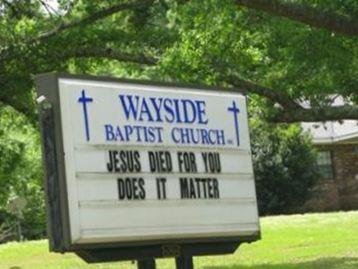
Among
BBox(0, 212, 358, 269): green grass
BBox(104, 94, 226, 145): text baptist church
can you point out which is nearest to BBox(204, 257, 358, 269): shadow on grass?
BBox(0, 212, 358, 269): green grass

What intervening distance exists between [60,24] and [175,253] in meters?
10.1

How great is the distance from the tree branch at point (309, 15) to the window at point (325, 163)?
1144 inches

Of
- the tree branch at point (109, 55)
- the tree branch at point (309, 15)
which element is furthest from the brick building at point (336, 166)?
the tree branch at point (309, 15)

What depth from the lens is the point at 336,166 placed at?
40.6 meters

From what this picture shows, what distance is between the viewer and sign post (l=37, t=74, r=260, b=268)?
734 centimetres

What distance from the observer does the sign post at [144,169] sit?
734 centimetres

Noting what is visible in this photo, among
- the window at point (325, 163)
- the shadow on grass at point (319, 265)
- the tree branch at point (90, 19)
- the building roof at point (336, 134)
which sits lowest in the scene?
the shadow on grass at point (319, 265)

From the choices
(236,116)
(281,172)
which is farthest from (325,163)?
(236,116)

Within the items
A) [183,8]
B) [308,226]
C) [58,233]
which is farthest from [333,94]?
[58,233]

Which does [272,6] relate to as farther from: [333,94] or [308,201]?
[308,201]

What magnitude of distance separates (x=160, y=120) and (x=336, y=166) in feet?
110

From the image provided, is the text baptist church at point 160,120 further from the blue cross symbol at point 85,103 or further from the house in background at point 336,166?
the house in background at point 336,166

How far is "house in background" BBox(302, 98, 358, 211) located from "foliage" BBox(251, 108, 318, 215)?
3.17 m

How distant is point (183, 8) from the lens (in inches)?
620
